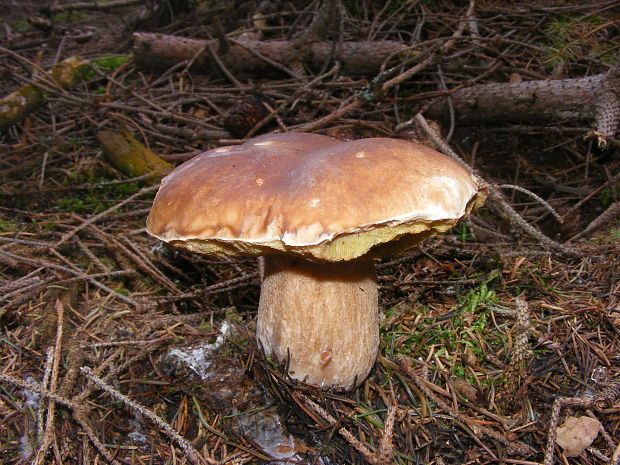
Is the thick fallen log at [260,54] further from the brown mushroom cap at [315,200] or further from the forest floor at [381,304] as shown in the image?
the brown mushroom cap at [315,200]

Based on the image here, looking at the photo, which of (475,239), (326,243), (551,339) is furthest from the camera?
(475,239)

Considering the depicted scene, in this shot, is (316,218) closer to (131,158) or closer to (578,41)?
(131,158)

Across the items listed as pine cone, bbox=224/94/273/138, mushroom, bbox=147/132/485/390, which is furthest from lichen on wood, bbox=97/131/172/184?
mushroom, bbox=147/132/485/390

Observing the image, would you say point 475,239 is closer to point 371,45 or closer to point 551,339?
point 551,339

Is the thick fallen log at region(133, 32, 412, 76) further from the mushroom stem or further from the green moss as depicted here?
the mushroom stem

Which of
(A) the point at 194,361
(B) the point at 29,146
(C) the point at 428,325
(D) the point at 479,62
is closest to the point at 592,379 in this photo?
(C) the point at 428,325
